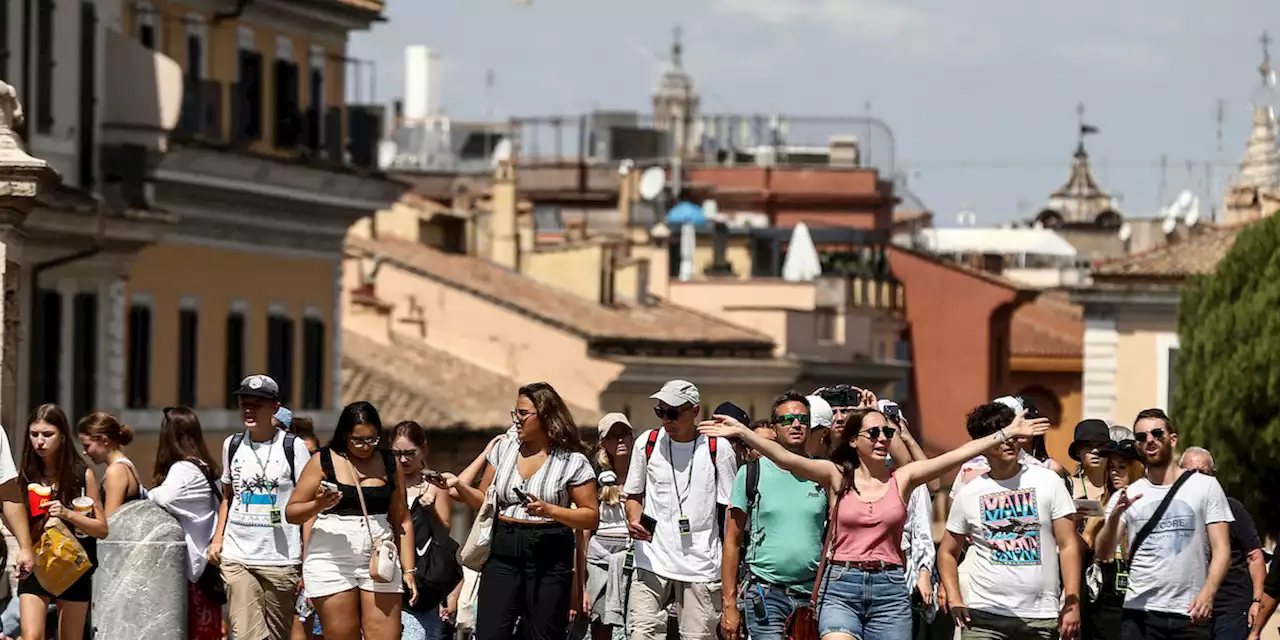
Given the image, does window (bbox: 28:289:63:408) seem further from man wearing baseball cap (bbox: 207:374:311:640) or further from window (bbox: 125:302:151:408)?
man wearing baseball cap (bbox: 207:374:311:640)

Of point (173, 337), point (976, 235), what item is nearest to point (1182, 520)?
point (173, 337)

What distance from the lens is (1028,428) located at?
637 inches

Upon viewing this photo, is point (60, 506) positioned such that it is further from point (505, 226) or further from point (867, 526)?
point (505, 226)

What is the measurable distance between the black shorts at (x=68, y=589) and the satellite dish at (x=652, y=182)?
244 feet

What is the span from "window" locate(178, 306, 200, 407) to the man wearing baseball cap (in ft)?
91.5

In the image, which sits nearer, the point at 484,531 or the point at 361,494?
the point at 361,494

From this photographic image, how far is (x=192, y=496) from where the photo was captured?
19.4 metres

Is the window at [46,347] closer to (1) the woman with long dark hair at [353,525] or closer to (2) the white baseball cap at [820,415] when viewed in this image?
(1) the woman with long dark hair at [353,525]

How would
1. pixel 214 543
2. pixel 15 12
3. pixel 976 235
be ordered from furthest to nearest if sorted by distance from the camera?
pixel 976 235, pixel 15 12, pixel 214 543

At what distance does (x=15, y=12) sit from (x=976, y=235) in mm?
106853

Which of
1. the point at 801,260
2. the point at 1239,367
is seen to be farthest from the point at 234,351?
the point at 801,260

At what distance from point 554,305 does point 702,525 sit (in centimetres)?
5667

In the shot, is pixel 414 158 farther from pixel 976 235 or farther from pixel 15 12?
pixel 15 12

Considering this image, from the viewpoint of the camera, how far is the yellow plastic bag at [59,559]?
719 inches
